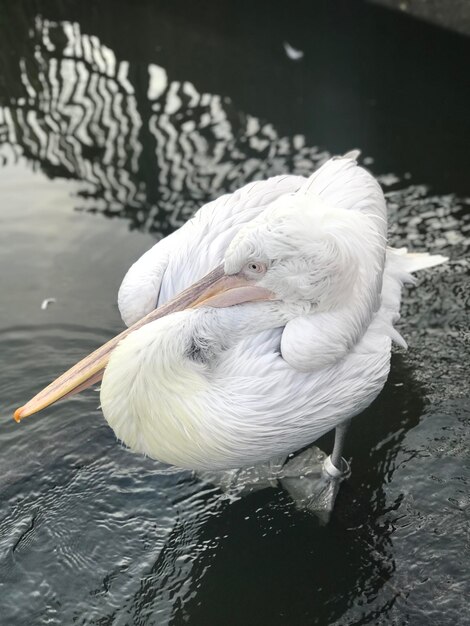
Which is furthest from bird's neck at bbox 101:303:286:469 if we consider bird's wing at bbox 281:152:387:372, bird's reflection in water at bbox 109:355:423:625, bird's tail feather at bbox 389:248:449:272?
bird's tail feather at bbox 389:248:449:272

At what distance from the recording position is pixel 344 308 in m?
2.39

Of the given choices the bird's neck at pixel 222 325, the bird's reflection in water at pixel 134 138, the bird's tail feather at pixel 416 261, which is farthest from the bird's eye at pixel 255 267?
the bird's reflection in water at pixel 134 138

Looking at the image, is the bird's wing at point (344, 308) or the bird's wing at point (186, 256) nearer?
the bird's wing at point (344, 308)

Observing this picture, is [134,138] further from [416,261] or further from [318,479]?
[318,479]

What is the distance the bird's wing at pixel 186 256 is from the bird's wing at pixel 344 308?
8.7 inches

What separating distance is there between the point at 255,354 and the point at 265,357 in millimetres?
33

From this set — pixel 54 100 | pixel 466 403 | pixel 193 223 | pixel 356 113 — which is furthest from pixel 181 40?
pixel 466 403

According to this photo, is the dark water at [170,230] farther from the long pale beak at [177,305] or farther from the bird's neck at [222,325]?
the bird's neck at [222,325]

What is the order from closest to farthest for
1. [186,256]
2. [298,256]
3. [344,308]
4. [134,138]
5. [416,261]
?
1. [298,256]
2. [344,308]
3. [186,256]
4. [416,261]
5. [134,138]

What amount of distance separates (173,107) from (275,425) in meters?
3.31

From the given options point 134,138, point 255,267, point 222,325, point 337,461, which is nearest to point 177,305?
point 222,325

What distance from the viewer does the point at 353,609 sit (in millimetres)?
2549

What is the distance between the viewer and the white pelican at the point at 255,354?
2258mm

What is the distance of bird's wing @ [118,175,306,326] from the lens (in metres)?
2.65
